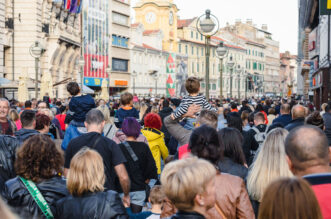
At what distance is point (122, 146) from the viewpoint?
711cm

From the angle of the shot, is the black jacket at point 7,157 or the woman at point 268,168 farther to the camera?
the black jacket at point 7,157

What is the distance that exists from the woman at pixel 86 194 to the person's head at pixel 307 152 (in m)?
1.47

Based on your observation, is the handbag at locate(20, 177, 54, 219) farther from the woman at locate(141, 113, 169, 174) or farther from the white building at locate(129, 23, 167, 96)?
the white building at locate(129, 23, 167, 96)

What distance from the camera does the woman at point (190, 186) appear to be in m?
3.34

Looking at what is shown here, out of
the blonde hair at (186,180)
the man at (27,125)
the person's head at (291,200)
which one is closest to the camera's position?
the person's head at (291,200)

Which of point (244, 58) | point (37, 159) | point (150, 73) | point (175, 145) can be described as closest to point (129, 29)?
point (150, 73)

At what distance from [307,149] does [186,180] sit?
99 cm

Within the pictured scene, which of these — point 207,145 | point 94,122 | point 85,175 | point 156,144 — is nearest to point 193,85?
point 156,144

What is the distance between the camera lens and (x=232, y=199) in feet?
14.6

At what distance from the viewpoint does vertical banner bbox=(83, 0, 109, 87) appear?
6638 cm

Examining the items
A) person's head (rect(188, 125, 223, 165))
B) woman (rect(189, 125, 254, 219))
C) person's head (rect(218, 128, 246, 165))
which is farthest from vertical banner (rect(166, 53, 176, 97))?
woman (rect(189, 125, 254, 219))

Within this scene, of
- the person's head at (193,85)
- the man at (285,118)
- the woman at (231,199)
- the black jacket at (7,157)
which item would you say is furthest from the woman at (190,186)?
the man at (285,118)

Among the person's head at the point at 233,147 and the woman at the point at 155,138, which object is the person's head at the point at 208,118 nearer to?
the person's head at the point at 233,147

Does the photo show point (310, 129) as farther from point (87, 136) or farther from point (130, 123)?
point (130, 123)
